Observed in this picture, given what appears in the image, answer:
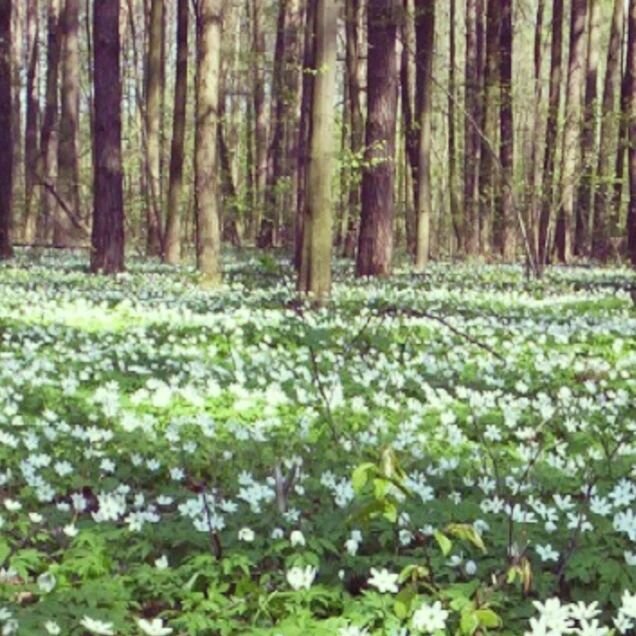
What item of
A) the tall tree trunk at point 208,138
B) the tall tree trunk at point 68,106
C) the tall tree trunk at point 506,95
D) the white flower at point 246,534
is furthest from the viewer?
the tall tree trunk at point 68,106

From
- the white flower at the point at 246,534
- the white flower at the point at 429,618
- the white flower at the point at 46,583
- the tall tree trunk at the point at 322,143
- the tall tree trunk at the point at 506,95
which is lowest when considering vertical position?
the white flower at the point at 46,583

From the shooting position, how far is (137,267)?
2084cm

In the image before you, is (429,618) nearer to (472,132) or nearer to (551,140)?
(551,140)

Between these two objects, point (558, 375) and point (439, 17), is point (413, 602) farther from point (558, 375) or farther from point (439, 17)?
point (439, 17)

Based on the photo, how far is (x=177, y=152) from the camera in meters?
21.4

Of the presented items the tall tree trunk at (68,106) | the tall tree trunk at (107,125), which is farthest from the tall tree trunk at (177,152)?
the tall tree trunk at (107,125)

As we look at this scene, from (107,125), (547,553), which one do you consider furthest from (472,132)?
(547,553)

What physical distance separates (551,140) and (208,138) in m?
10.2

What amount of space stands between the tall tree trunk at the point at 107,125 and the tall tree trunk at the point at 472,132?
11730mm

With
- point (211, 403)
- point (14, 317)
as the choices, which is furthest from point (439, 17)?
point (211, 403)

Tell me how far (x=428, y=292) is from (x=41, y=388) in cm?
836

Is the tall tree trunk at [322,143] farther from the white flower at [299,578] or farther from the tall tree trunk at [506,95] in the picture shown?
the tall tree trunk at [506,95]

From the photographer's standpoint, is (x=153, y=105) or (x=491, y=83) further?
(x=153, y=105)

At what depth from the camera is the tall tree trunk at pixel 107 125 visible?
16.6 metres
